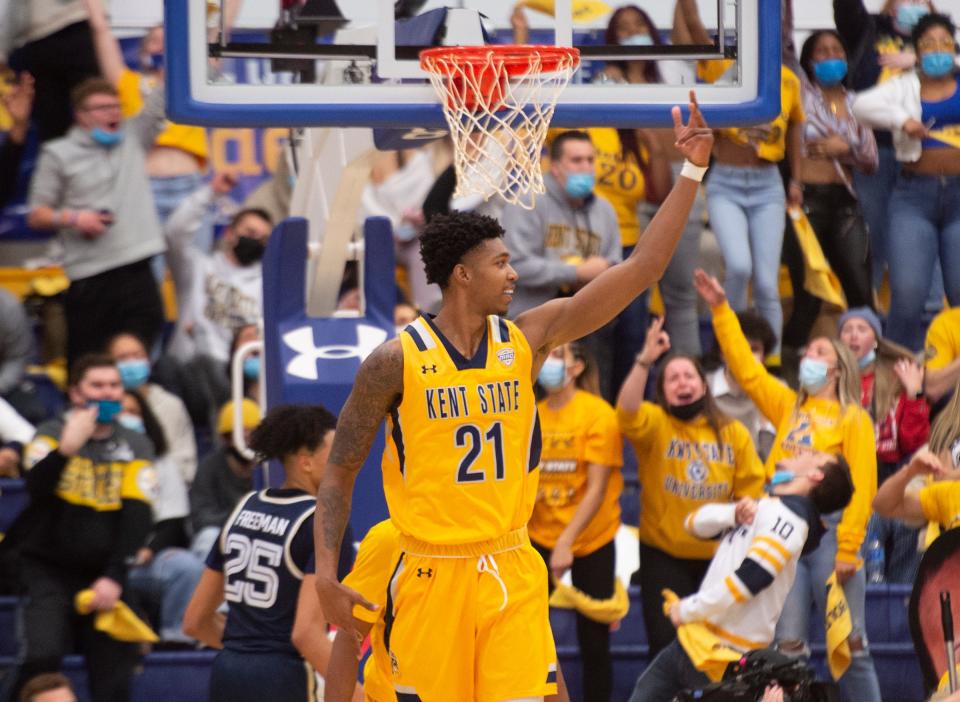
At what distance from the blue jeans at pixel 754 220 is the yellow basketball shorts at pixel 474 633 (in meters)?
4.60

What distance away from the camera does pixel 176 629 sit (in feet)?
27.6

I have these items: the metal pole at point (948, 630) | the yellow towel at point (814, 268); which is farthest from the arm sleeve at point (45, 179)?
the metal pole at point (948, 630)

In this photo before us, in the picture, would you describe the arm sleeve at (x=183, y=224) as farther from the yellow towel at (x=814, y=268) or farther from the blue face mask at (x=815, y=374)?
the blue face mask at (x=815, y=374)

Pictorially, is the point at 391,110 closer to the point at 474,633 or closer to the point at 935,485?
the point at 474,633

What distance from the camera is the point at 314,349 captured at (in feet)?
26.6

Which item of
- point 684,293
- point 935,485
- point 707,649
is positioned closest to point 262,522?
point 707,649

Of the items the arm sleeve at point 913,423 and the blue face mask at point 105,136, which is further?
the blue face mask at point 105,136

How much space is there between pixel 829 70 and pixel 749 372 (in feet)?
8.15

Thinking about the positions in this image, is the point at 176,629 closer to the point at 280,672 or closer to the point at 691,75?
the point at 280,672

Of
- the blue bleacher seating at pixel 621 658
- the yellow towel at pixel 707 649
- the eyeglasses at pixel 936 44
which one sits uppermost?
the eyeglasses at pixel 936 44

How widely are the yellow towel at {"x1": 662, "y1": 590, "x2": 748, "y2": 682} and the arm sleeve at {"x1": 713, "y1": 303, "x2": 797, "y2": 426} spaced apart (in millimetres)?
1475

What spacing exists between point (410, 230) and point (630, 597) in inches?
121

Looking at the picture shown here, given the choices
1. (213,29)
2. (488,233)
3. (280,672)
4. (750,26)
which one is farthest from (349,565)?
(750,26)

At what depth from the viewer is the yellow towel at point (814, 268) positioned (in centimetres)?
998
